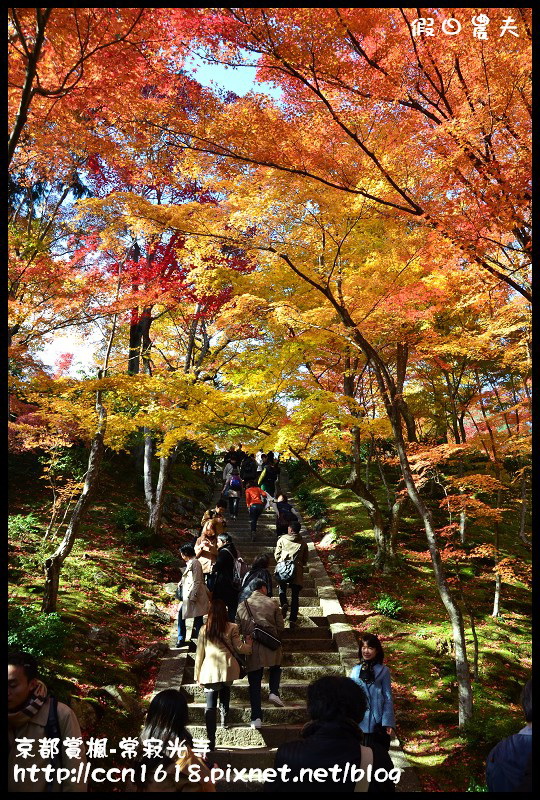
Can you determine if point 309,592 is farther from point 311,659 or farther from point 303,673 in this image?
point 303,673

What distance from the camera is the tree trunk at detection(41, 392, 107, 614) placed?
309 inches

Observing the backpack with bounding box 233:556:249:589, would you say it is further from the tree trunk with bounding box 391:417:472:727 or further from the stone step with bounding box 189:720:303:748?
the tree trunk with bounding box 391:417:472:727

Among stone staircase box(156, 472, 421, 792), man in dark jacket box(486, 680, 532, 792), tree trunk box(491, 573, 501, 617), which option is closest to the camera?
man in dark jacket box(486, 680, 532, 792)

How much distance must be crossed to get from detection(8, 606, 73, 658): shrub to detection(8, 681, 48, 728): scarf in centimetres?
369

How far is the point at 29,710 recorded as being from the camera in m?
2.90

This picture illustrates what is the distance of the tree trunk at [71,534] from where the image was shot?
25.8 ft

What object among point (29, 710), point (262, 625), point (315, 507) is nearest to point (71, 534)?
point (262, 625)

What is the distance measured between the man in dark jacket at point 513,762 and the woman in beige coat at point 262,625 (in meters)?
3.26

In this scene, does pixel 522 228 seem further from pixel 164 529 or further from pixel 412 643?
pixel 164 529

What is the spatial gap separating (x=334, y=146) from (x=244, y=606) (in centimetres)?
694

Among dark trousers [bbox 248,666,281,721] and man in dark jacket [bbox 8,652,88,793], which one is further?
dark trousers [bbox 248,666,281,721]

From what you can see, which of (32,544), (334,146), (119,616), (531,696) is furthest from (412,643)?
(334,146)

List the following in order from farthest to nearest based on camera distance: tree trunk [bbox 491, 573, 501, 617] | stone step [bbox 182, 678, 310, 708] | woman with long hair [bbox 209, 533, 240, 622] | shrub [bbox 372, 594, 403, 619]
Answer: tree trunk [bbox 491, 573, 501, 617] → shrub [bbox 372, 594, 403, 619] → woman with long hair [bbox 209, 533, 240, 622] → stone step [bbox 182, 678, 310, 708]

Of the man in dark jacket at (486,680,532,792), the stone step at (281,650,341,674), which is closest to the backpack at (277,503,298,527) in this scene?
the stone step at (281,650,341,674)
